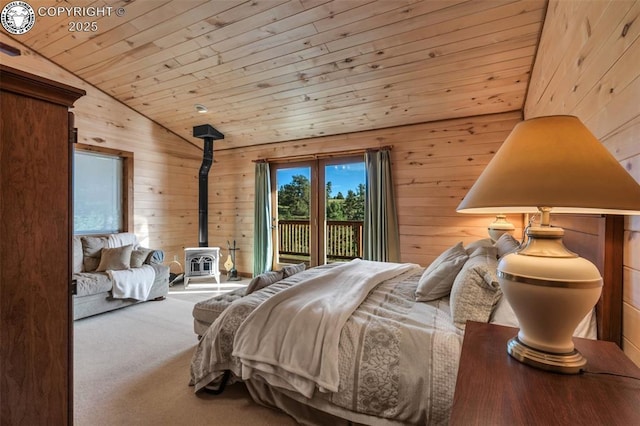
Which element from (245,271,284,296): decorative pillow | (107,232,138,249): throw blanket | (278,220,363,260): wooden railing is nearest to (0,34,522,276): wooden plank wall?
(107,232,138,249): throw blanket

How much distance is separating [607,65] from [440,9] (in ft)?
4.97

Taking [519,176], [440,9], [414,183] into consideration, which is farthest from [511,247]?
[414,183]

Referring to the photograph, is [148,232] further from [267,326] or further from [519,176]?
[519,176]

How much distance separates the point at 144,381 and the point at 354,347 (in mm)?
1603

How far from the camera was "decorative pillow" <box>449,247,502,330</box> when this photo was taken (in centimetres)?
151

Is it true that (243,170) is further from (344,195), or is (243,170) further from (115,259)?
(115,259)

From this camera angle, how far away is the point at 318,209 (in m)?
4.89

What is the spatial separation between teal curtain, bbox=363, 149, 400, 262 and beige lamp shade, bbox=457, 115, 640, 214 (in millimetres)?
3283

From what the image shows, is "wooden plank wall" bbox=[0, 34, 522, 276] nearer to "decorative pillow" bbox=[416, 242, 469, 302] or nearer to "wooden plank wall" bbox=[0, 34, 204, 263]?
"wooden plank wall" bbox=[0, 34, 204, 263]

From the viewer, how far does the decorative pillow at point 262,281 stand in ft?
7.56

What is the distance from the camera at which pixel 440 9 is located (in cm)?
236

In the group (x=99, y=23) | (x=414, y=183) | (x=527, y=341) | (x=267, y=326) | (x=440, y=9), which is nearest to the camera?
(x=527, y=341)

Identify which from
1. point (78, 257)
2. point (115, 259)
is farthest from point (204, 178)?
point (78, 257)

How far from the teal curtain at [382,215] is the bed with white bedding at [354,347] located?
2122mm
